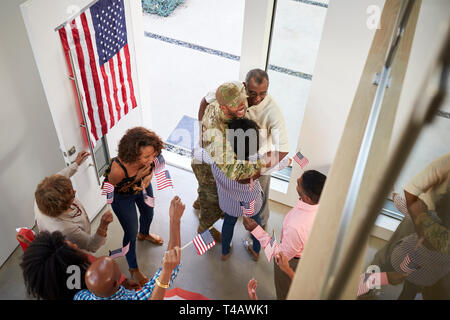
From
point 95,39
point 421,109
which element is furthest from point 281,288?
point 421,109

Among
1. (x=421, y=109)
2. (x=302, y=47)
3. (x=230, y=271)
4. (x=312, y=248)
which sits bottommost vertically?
(x=230, y=271)

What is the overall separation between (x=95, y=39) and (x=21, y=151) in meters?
1.17

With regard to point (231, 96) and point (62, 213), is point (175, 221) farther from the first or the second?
point (231, 96)

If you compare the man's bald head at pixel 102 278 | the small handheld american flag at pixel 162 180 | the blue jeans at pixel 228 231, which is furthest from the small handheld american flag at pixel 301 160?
the man's bald head at pixel 102 278

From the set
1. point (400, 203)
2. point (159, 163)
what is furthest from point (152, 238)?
point (400, 203)

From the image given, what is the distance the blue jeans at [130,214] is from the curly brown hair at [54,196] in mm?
523

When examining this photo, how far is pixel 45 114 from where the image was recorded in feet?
11.1

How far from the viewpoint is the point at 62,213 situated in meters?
2.50

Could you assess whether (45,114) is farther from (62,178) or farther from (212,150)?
(212,150)

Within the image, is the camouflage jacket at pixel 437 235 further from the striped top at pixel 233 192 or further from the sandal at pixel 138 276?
the sandal at pixel 138 276

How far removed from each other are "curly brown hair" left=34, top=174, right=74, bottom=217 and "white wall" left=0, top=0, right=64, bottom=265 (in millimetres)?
896

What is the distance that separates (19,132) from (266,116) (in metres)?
2.05

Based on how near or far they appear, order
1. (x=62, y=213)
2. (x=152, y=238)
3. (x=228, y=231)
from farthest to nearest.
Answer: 1. (x=152, y=238)
2. (x=228, y=231)
3. (x=62, y=213)

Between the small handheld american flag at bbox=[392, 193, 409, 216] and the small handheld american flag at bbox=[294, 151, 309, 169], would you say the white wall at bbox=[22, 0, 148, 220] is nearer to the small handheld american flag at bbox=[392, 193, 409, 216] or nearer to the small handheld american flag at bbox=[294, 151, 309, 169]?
the small handheld american flag at bbox=[294, 151, 309, 169]
